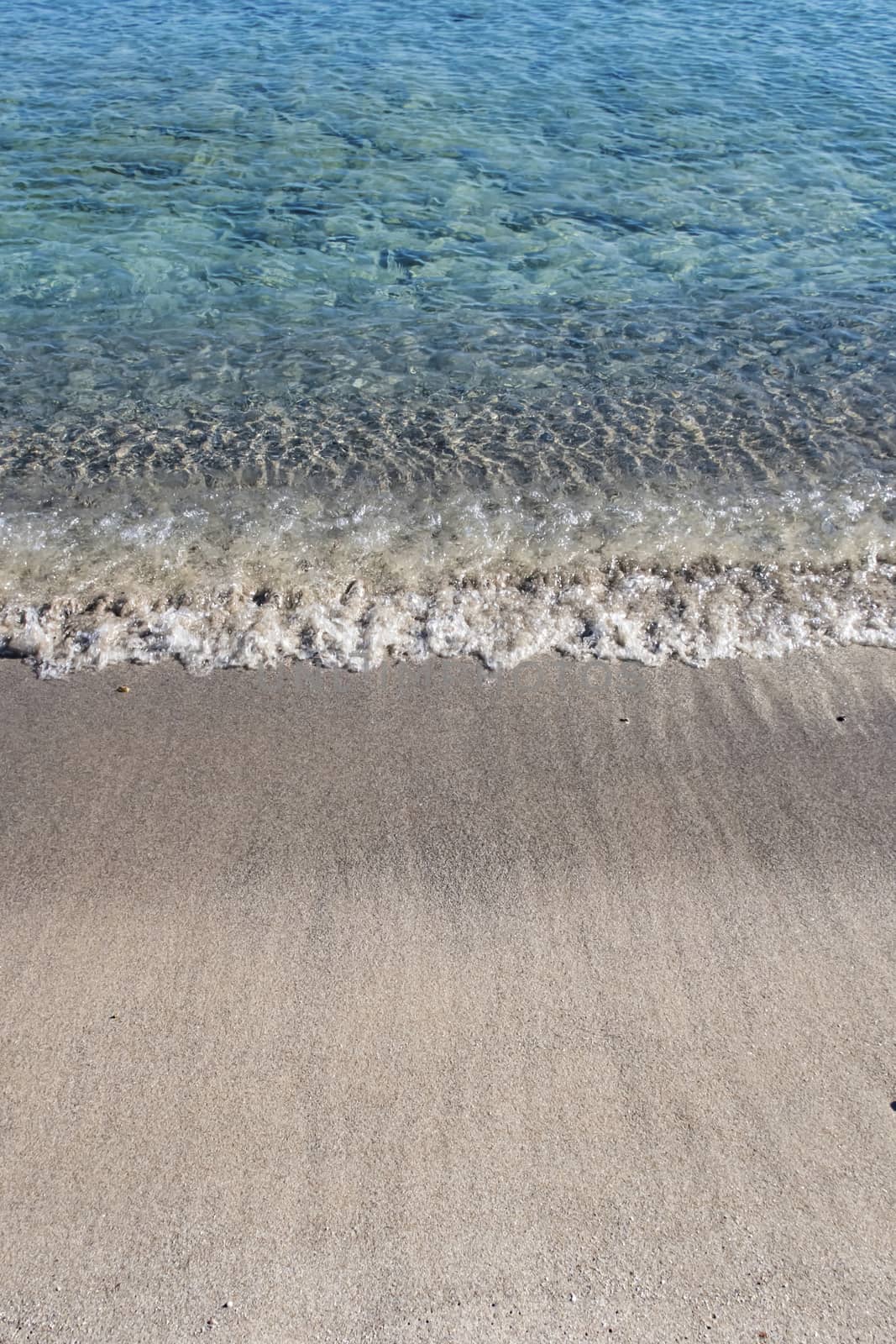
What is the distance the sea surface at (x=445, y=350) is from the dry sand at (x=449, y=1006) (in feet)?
2.26

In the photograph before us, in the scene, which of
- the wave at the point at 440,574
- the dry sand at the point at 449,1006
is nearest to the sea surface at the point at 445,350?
the wave at the point at 440,574

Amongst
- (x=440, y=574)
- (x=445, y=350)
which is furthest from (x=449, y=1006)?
(x=445, y=350)

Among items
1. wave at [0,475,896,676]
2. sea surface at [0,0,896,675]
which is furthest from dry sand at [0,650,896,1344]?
sea surface at [0,0,896,675]

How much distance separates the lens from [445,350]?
8.52 metres

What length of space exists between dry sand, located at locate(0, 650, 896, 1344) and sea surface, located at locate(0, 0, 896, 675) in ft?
2.26

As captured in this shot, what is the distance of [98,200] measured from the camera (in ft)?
36.1

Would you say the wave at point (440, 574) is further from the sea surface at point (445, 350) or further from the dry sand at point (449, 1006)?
the dry sand at point (449, 1006)

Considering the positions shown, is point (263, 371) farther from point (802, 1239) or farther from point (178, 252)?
point (802, 1239)

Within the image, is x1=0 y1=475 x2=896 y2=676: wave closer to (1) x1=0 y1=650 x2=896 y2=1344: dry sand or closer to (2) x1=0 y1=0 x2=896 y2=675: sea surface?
(2) x1=0 y1=0 x2=896 y2=675: sea surface

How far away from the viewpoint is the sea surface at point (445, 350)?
5.93m

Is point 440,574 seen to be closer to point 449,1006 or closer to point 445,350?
point 449,1006

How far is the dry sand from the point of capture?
3031 mm

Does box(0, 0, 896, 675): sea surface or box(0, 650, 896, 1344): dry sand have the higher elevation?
box(0, 0, 896, 675): sea surface

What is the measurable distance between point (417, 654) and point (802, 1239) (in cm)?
328
